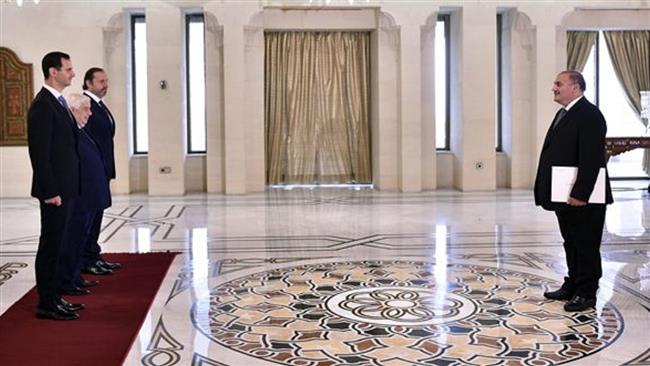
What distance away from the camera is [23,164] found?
12586 millimetres

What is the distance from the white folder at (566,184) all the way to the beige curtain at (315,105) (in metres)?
8.87

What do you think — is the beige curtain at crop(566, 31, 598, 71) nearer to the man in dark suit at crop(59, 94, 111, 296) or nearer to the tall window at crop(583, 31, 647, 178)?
the tall window at crop(583, 31, 647, 178)

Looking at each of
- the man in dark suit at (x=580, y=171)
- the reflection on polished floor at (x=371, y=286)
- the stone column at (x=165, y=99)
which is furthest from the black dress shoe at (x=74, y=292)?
the stone column at (x=165, y=99)

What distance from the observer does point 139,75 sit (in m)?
13.4

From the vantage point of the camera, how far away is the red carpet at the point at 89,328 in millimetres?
3945

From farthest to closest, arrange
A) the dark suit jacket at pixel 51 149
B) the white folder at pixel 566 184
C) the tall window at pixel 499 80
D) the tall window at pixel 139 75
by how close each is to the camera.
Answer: the tall window at pixel 499 80 → the tall window at pixel 139 75 → the white folder at pixel 566 184 → the dark suit jacket at pixel 51 149

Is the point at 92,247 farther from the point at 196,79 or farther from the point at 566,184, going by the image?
the point at 196,79

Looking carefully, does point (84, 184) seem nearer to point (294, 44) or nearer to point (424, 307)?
point (424, 307)

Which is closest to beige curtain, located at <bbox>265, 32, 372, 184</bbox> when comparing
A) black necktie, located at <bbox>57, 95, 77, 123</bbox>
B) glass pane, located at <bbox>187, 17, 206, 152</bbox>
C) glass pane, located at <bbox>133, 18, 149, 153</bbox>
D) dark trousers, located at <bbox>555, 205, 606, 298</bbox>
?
glass pane, located at <bbox>187, 17, 206, 152</bbox>

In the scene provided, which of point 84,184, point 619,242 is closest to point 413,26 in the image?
point 619,242

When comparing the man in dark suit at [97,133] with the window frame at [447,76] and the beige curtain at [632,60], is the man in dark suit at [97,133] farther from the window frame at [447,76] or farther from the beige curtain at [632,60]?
the beige curtain at [632,60]

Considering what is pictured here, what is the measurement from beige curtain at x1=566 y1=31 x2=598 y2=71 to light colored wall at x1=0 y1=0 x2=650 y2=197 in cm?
35

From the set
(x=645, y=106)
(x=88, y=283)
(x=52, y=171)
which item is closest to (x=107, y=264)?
(x=88, y=283)

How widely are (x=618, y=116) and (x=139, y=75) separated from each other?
829cm
